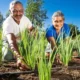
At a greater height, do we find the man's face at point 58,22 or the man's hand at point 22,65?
the man's face at point 58,22

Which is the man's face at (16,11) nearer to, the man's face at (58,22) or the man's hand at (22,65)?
the man's face at (58,22)

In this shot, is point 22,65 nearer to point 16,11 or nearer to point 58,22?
point 16,11

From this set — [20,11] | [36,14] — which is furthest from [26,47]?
[36,14]

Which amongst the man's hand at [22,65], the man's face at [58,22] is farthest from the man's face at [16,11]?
the man's hand at [22,65]

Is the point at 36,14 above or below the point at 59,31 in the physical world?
above

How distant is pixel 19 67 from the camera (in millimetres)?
3020

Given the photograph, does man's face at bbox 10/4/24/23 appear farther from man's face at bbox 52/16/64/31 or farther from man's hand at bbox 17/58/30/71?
man's hand at bbox 17/58/30/71

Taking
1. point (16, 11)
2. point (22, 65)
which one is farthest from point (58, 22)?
point (22, 65)

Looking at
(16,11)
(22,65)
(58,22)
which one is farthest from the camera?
(58,22)

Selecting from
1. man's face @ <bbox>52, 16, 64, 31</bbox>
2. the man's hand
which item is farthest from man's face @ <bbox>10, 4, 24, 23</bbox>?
the man's hand

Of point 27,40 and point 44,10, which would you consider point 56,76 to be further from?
point 44,10

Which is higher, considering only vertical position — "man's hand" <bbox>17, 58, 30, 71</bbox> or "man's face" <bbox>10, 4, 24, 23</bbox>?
"man's face" <bbox>10, 4, 24, 23</bbox>

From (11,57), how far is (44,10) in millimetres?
33711

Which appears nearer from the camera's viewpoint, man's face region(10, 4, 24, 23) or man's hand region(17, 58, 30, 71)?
man's hand region(17, 58, 30, 71)
